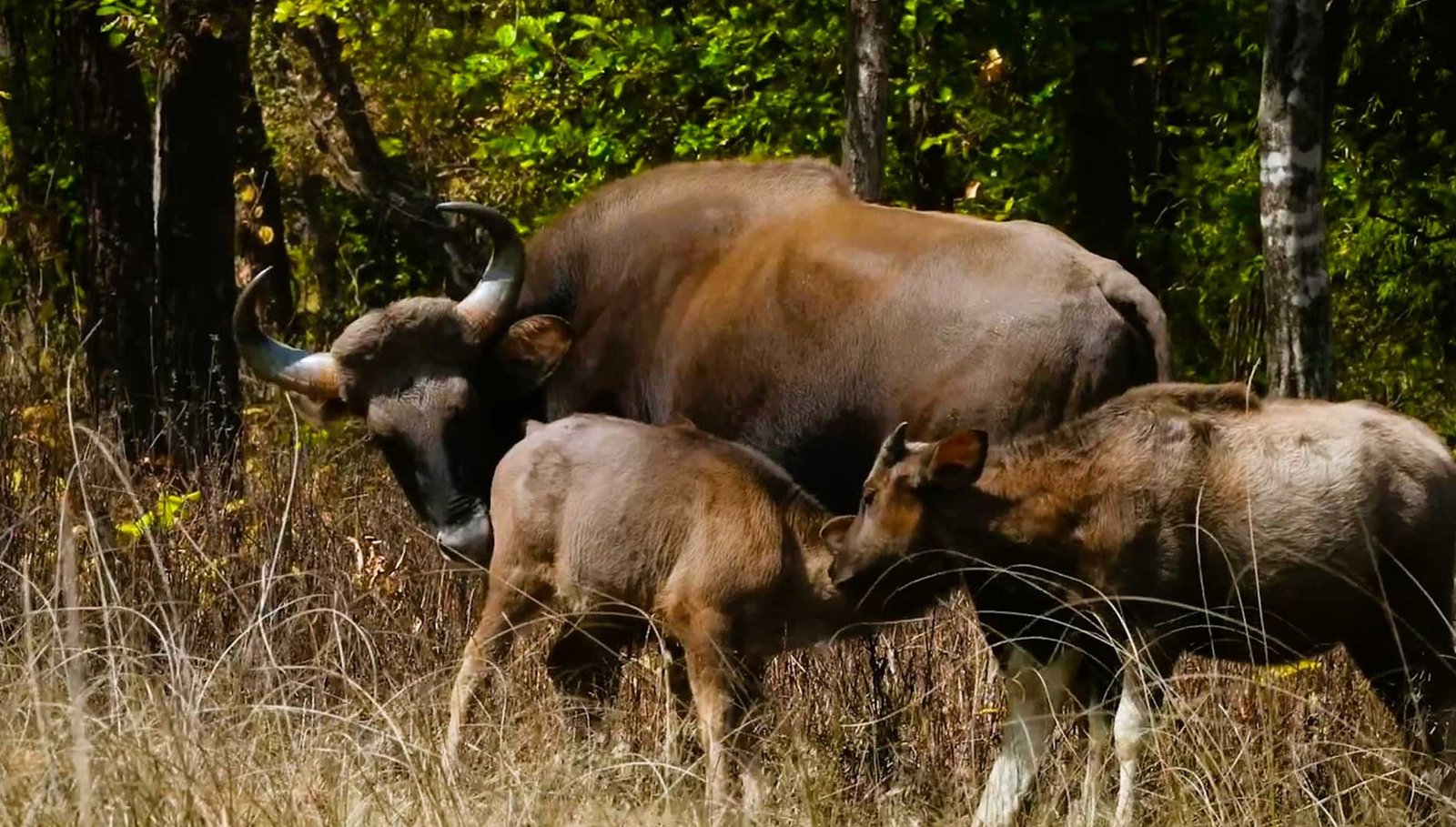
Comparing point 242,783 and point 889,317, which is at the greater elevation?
point 889,317

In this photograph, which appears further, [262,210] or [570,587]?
[262,210]

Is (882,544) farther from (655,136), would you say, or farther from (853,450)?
(655,136)

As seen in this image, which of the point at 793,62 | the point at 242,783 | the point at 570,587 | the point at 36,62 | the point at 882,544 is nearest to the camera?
the point at 242,783

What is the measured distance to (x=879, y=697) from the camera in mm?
7480

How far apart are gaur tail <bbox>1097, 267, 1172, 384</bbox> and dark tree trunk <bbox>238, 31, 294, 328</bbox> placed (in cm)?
1167

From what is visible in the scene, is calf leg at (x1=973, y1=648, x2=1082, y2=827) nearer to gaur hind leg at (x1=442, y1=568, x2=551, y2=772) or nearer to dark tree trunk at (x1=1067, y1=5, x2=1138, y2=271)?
gaur hind leg at (x1=442, y1=568, x2=551, y2=772)

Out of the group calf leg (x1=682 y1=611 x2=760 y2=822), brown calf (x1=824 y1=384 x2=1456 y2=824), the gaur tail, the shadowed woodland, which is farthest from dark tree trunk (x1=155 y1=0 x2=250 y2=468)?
brown calf (x1=824 y1=384 x2=1456 y2=824)

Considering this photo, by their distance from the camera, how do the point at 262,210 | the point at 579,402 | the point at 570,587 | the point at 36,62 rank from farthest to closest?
the point at 262,210 → the point at 36,62 → the point at 579,402 → the point at 570,587

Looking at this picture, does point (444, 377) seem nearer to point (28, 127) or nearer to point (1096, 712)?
point (1096, 712)

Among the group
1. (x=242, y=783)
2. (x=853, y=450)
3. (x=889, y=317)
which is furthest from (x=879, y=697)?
(x=242, y=783)

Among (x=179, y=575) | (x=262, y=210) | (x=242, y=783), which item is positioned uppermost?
(x=242, y=783)

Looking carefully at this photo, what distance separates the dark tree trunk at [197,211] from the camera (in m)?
13.1

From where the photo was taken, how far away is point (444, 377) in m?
8.25

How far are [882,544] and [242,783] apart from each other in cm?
203
